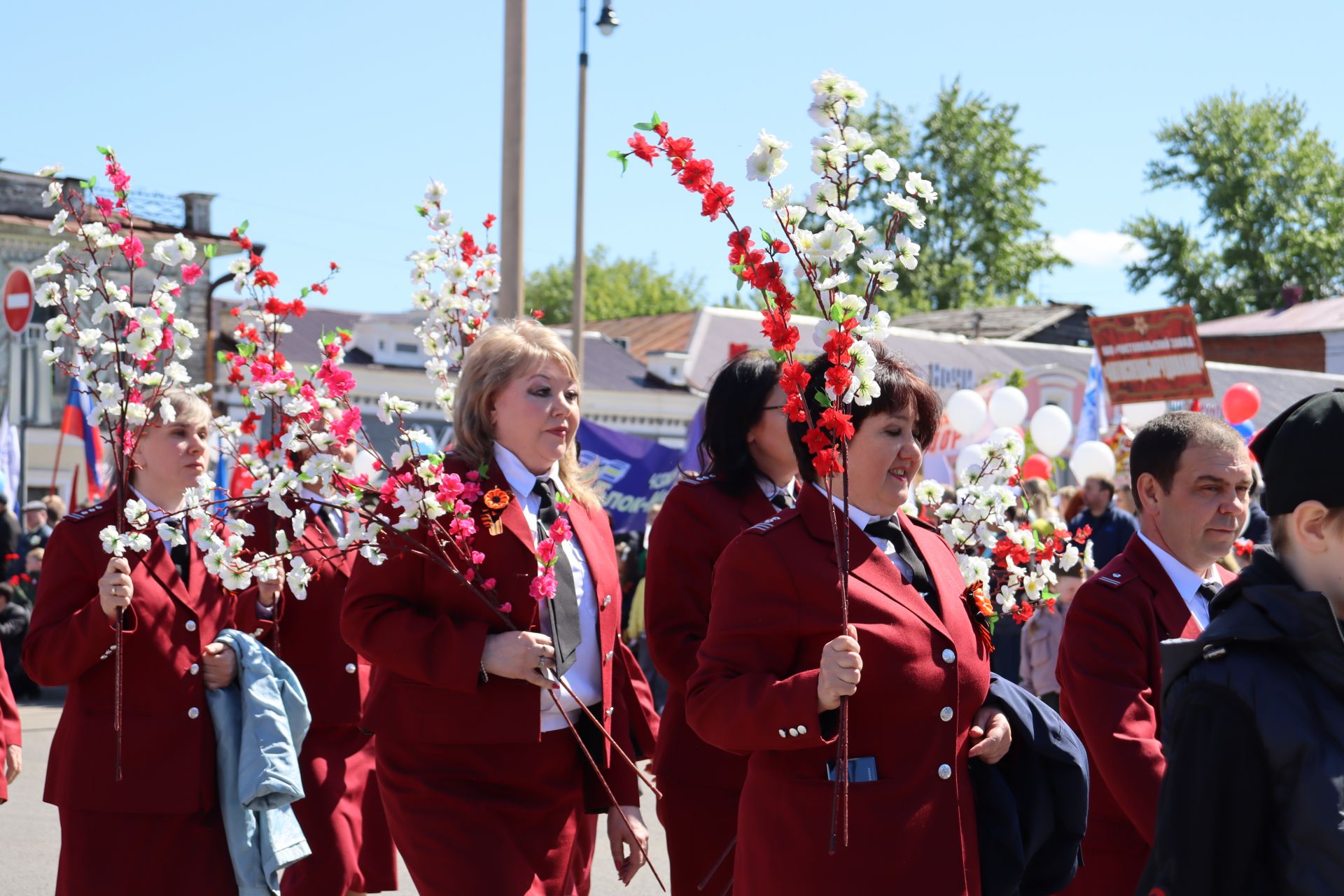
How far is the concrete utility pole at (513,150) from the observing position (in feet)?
29.1

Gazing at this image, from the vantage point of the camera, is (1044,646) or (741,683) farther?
(1044,646)

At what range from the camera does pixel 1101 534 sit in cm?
1116

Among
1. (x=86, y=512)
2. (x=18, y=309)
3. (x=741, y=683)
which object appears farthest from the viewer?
(x=18, y=309)

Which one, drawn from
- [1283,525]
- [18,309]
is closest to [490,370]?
A: [1283,525]

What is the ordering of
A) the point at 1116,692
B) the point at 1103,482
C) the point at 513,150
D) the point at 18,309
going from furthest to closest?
the point at 18,309 < the point at 1103,482 < the point at 513,150 < the point at 1116,692

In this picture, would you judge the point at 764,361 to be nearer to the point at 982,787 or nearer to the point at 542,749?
the point at 542,749

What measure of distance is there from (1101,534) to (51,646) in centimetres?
805

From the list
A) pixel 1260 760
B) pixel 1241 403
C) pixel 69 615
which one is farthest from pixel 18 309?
pixel 1260 760

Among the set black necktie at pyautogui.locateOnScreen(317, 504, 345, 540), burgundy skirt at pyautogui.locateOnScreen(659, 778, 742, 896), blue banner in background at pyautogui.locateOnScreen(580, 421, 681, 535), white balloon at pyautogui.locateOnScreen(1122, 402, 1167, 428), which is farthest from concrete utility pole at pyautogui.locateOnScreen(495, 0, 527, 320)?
white balloon at pyautogui.locateOnScreen(1122, 402, 1167, 428)

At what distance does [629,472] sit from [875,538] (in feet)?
39.0

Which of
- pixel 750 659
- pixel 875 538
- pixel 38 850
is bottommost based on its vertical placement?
pixel 38 850

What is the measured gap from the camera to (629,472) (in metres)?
15.4

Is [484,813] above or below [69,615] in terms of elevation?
below

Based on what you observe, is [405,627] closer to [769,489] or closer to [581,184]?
[769,489]
